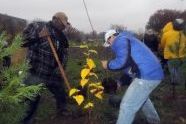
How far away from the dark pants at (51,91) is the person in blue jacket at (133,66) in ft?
4.61

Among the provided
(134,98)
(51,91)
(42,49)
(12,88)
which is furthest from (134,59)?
(12,88)

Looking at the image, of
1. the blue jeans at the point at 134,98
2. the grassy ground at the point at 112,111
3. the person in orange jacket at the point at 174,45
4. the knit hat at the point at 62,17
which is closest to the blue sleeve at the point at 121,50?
the blue jeans at the point at 134,98

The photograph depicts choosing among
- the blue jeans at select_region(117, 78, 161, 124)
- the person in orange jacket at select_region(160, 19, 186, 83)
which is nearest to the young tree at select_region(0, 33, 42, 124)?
the blue jeans at select_region(117, 78, 161, 124)

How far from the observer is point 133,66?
741cm

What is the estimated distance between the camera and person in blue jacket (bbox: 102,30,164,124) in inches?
285

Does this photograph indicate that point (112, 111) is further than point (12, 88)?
Yes

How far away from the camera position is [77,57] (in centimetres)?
1856

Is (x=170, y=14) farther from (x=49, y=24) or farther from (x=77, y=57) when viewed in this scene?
(x=49, y=24)

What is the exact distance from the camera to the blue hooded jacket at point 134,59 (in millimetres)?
7223

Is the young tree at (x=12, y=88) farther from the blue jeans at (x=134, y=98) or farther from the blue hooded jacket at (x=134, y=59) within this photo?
the blue jeans at (x=134, y=98)

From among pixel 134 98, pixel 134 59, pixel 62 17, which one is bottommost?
pixel 134 98

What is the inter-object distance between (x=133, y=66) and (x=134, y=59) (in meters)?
0.15

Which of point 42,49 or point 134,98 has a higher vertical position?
point 42,49

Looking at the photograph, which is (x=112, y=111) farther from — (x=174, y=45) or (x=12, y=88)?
(x=12, y=88)
